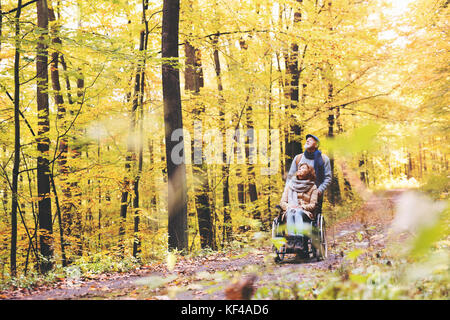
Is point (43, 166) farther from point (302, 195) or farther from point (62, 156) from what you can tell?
point (302, 195)

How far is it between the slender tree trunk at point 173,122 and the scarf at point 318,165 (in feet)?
11.0

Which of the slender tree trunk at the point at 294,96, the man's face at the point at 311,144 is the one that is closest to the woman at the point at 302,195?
the man's face at the point at 311,144

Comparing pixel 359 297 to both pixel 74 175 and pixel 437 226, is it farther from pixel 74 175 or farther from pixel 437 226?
pixel 74 175

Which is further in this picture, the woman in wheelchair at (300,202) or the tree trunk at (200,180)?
the tree trunk at (200,180)

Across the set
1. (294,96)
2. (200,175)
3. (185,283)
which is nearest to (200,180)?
(200,175)

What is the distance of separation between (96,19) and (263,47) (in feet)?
22.2

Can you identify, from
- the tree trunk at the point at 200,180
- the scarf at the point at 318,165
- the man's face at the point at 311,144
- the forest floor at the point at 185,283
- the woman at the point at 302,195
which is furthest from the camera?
the tree trunk at the point at 200,180

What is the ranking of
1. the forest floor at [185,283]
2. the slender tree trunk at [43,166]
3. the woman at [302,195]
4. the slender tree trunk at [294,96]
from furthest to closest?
the slender tree trunk at [294,96] < the slender tree trunk at [43,166] < the woman at [302,195] < the forest floor at [185,283]

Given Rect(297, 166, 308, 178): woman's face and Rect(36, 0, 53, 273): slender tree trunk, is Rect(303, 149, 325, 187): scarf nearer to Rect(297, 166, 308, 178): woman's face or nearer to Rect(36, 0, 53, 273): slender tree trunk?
Rect(297, 166, 308, 178): woman's face

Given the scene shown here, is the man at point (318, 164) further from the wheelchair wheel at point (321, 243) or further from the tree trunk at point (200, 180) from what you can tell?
the tree trunk at point (200, 180)

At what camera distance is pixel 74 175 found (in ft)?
30.9

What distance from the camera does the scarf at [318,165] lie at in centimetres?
562

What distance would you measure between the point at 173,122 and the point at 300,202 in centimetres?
372

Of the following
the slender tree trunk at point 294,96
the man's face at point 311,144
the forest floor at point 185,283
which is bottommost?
the forest floor at point 185,283
